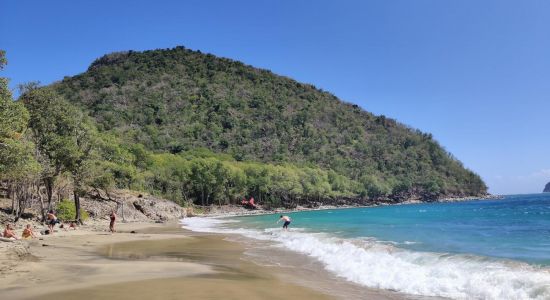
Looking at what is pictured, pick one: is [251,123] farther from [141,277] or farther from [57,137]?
[141,277]

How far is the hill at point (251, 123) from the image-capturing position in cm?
13388

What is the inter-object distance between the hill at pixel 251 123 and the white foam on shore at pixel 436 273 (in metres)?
89.5

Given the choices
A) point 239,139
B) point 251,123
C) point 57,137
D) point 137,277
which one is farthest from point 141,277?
point 251,123

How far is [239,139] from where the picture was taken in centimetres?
14250

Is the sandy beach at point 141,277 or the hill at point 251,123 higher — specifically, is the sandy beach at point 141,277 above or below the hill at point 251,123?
below

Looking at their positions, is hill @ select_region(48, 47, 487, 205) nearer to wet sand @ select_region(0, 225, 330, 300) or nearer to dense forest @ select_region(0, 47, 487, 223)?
dense forest @ select_region(0, 47, 487, 223)

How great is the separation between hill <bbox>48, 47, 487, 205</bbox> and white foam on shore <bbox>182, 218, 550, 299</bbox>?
294ft

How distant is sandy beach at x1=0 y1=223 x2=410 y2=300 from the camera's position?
10219 mm

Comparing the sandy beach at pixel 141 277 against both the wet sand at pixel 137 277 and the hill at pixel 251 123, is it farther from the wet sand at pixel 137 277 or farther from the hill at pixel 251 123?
the hill at pixel 251 123

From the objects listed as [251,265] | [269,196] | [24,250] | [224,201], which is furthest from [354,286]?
[269,196]

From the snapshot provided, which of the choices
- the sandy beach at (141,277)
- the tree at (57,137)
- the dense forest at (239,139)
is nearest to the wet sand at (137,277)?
the sandy beach at (141,277)

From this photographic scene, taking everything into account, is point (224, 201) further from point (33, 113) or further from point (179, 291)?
point (179, 291)

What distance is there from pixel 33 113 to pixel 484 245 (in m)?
30.5

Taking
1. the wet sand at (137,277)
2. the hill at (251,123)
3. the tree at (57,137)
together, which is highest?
the hill at (251,123)
